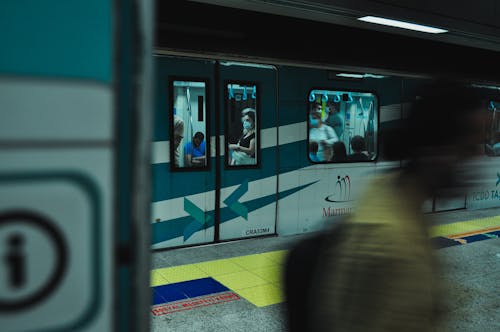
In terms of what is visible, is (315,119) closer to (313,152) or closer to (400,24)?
(313,152)

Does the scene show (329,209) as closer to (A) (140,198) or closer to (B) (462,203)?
(B) (462,203)

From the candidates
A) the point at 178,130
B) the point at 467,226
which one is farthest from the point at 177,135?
the point at 467,226

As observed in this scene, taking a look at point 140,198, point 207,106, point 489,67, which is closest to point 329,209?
point 207,106

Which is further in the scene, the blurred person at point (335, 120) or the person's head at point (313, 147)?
the blurred person at point (335, 120)

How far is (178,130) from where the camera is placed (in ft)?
17.2

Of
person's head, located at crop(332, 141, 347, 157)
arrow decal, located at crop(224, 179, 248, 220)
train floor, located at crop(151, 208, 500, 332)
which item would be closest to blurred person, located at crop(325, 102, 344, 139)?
person's head, located at crop(332, 141, 347, 157)

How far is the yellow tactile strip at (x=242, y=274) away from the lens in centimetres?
435

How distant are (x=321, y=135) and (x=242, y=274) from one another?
2.42 metres

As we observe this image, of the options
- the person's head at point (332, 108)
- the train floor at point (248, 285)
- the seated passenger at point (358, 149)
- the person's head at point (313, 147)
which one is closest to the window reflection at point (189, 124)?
the train floor at point (248, 285)

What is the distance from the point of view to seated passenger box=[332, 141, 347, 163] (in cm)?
646

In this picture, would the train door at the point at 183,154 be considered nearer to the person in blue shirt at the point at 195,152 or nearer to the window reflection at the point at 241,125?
the person in blue shirt at the point at 195,152

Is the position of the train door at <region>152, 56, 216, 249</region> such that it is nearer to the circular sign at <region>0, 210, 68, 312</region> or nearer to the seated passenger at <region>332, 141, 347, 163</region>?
the seated passenger at <region>332, 141, 347, 163</region>

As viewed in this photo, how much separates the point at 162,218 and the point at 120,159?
4.54m

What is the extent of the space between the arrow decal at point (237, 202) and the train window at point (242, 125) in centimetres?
29
